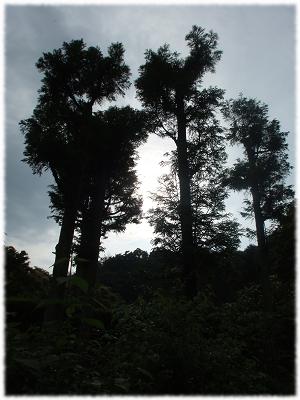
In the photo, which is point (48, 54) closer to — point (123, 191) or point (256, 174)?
point (123, 191)

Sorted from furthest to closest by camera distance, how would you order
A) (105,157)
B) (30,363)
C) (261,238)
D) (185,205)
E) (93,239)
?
1. (261,238)
2. (105,157)
3. (185,205)
4. (93,239)
5. (30,363)

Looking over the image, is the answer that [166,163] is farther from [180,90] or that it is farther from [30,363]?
[30,363]

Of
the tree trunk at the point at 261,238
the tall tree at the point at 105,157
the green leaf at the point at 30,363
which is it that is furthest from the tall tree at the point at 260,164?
the green leaf at the point at 30,363

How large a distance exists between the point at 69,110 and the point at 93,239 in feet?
21.8

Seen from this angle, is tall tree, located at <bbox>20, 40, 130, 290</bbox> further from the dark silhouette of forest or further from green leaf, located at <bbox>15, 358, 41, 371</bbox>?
green leaf, located at <bbox>15, 358, 41, 371</bbox>

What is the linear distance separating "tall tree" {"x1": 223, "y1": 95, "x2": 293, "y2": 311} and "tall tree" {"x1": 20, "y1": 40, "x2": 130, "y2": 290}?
725 cm

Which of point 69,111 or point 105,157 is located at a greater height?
point 69,111

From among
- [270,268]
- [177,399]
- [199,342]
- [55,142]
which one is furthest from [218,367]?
[270,268]

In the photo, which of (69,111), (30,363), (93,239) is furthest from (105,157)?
(30,363)

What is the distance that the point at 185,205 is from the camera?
15219 mm

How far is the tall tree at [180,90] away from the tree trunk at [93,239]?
402 centimetres

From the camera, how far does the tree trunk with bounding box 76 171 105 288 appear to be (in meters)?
12.6

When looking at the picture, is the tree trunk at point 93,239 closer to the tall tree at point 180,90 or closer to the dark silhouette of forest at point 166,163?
the dark silhouette of forest at point 166,163

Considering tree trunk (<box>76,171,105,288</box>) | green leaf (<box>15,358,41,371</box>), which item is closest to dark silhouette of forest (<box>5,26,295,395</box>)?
tree trunk (<box>76,171,105,288</box>)
